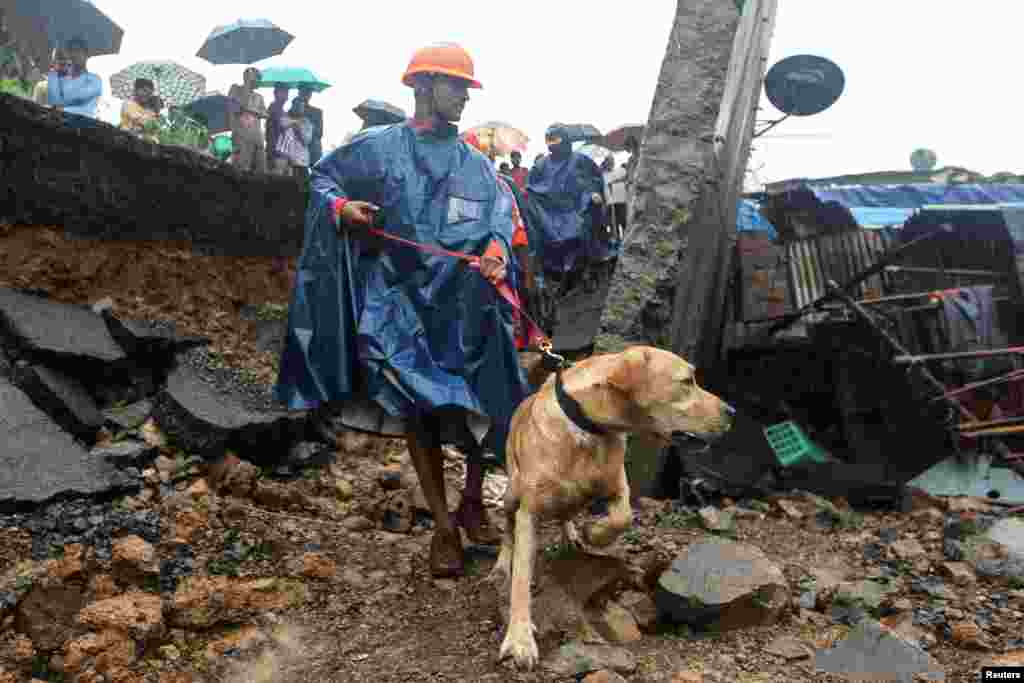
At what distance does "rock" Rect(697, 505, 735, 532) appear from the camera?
4.76 meters

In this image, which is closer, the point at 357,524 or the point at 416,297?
the point at 416,297

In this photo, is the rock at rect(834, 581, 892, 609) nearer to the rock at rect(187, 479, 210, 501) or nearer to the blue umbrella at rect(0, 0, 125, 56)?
the rock at rect(187, 479, 210, 501)

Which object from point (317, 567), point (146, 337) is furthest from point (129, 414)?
point (317, 567)

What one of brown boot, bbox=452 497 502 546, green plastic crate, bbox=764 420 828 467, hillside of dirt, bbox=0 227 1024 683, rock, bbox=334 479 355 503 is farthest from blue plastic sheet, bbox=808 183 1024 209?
brown boot, bbox=452 497 502 546

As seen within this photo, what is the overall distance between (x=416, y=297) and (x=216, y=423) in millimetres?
1598

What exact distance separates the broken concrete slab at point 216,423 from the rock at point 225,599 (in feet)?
4.11

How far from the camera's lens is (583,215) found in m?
8.70

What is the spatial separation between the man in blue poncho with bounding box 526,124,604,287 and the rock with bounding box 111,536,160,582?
6.08m

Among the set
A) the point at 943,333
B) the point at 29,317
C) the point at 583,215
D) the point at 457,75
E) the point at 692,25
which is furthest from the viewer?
A: the point at 583,215

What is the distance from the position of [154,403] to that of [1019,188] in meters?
12.0

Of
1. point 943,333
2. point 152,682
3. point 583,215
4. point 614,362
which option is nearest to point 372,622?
point 152,682

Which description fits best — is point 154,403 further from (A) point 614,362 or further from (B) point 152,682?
(A) point 614,362

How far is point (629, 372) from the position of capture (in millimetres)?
2760

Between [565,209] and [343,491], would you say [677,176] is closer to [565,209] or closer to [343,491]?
[343,491]
